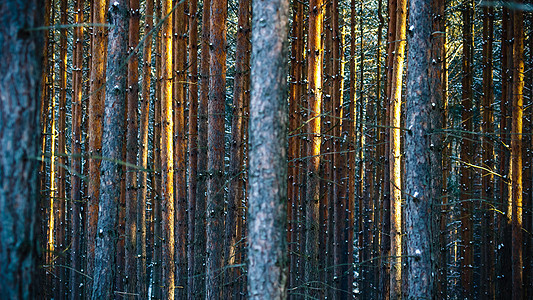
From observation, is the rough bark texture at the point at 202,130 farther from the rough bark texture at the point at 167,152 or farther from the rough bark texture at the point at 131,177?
the rough bark texture at the point at 131,177

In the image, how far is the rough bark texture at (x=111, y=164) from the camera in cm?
649

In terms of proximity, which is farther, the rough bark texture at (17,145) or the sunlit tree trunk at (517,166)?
the sunlit tree trunk at (517,166)

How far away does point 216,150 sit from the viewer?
7469 mm

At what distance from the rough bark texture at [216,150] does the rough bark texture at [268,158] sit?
144 inches

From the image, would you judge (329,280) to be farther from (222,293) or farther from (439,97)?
(439,97)

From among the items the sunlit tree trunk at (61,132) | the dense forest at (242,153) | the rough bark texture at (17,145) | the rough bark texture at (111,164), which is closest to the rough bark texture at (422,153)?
the dense forest at (242,153)

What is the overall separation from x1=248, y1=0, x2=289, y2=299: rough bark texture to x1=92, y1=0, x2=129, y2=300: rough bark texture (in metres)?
3.42

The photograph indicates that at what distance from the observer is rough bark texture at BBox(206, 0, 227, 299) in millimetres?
7395

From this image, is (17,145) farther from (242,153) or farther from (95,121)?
(242,153)

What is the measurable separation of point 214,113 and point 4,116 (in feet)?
14.9

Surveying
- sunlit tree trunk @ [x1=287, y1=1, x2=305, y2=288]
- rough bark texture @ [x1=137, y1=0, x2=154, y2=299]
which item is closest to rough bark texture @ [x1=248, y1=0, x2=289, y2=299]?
rough bark texture @ [x1=137, y1=0, x2=154, y2=299]

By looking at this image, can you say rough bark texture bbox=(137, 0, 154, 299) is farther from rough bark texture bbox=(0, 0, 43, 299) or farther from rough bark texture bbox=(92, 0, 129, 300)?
rough bark texture bbox=(0, 0, 43, 299)

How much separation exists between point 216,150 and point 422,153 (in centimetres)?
332

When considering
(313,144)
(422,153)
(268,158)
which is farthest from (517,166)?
(268,158)
